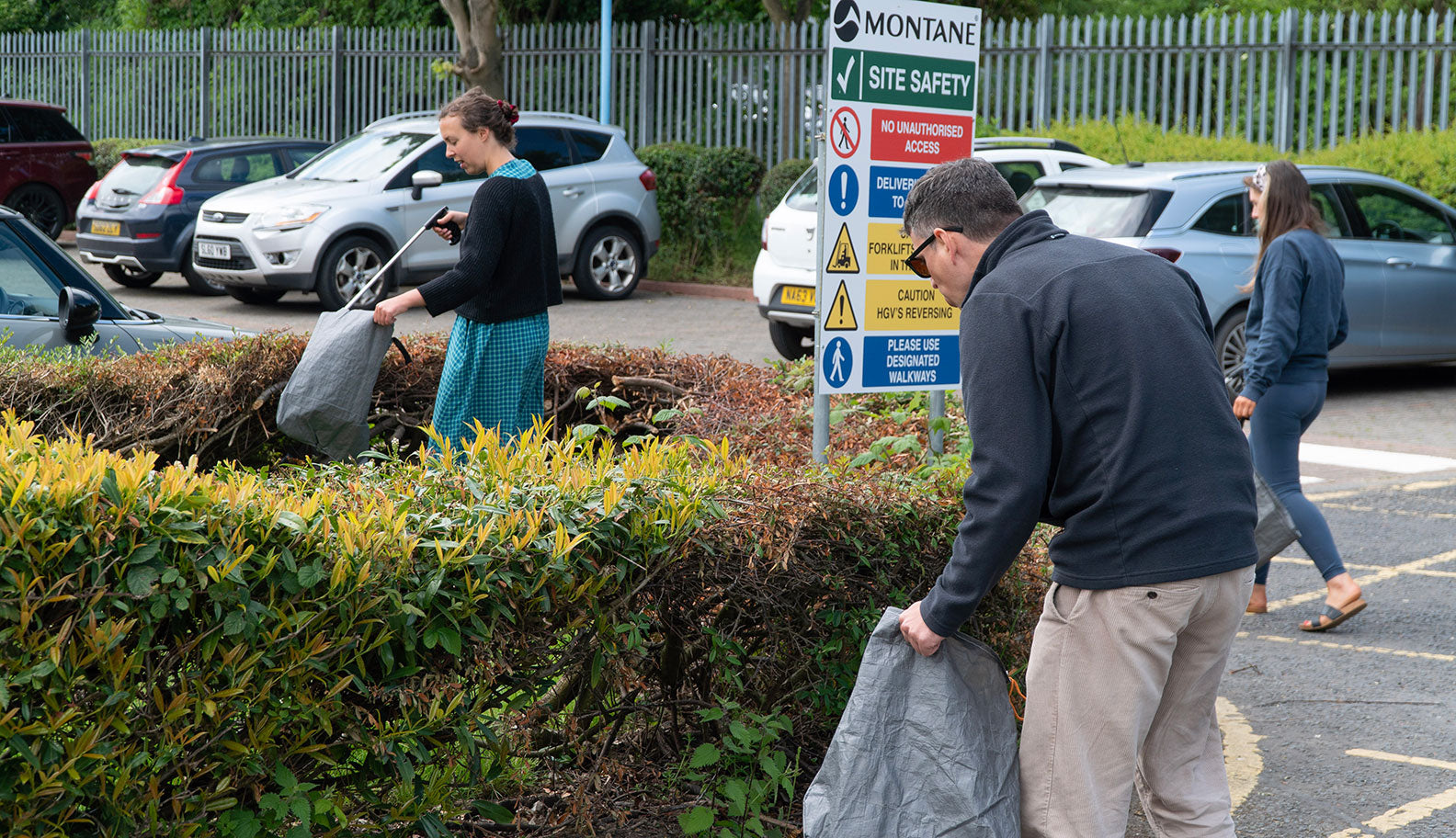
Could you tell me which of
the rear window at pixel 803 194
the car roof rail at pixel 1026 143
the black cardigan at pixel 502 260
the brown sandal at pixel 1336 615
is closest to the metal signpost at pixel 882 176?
the black cardigan at pixel 502 260

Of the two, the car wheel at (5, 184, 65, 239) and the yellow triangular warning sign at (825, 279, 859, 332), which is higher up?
the car wheel at (5, 184, 65, 239)

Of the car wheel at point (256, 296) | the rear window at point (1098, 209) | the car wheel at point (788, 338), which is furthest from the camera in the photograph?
the car wheel at point (256, 296)

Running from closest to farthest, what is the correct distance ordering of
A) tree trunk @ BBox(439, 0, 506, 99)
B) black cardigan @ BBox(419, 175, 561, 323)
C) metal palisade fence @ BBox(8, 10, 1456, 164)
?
black cardigan @ BBox(419, 175, 561, 323) → metal palisade fence @ BBox(8, 10, 1456, 164) → tree trunk @ BBox(439, 0, 506, 99)

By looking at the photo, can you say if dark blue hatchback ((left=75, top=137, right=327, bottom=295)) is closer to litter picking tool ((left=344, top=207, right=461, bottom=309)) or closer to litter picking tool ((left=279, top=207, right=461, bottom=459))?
litter picking tool ((left=344, top=207, right=461, bottom=309))

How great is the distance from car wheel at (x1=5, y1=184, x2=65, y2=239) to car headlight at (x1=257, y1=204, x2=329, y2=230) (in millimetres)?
8018

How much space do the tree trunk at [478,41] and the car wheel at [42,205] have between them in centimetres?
612

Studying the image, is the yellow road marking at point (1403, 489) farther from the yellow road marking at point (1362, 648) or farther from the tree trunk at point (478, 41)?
the tree trunk at point (478, 41)

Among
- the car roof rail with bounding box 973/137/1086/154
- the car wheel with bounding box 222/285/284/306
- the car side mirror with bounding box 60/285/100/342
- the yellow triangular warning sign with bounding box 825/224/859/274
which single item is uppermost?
the car roof rail with bounding box 973/137/1086/154

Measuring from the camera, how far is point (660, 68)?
2092 cm

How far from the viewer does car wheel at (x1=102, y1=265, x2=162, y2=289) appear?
637 inches

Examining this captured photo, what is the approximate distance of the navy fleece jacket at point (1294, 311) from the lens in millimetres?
5770

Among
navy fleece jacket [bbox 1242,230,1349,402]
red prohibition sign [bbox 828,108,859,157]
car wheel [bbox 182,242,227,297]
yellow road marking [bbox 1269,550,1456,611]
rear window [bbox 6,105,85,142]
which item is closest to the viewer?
red prohibition sign [bbox 828,108,859,157]

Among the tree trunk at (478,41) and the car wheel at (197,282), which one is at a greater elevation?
the tree trunk at (478,41)

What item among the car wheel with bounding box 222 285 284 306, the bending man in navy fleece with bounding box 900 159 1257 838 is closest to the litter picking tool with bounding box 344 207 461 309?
the bending man in navy fleece with bounding box 900 159 1257 838
